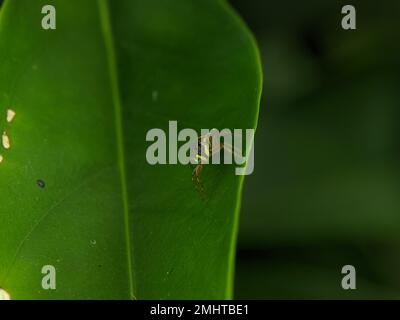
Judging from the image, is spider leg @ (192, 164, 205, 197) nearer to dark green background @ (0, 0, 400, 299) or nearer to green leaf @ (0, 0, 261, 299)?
green leaf @ (0, 0, 261, 299)

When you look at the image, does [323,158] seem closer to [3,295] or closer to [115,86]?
[115,86]

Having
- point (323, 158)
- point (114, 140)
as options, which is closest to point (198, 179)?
point (114, 140)

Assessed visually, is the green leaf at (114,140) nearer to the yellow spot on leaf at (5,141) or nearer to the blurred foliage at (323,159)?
the yellow spot on leaf at (5,141)

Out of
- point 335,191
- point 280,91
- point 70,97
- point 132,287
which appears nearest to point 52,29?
point 70,97

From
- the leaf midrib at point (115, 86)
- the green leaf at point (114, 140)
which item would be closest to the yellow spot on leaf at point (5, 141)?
the green leaf at point (114, 140)

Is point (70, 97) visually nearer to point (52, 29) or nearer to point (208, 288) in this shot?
point (52, 29)

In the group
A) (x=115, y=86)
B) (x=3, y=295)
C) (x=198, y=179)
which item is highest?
(x=115, y=86)
